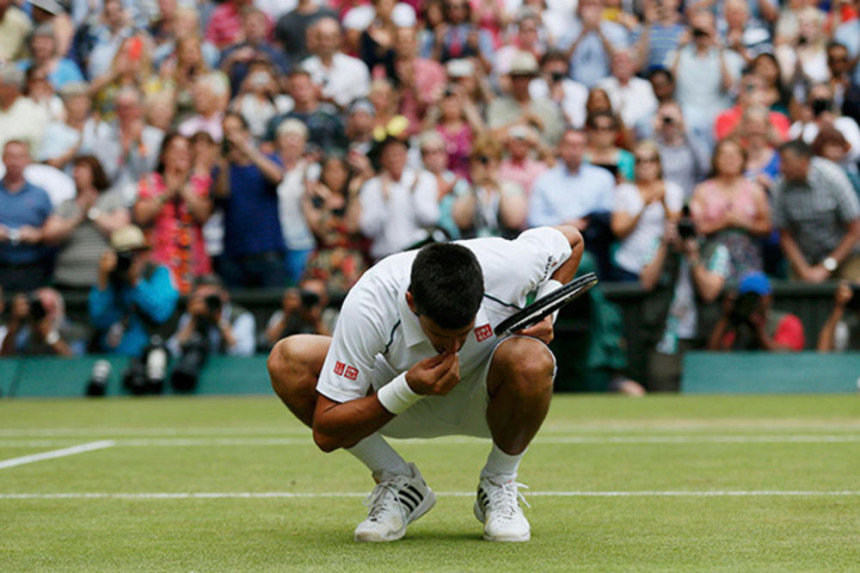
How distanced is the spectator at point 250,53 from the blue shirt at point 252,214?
7.89 ft

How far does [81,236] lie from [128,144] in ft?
4.81

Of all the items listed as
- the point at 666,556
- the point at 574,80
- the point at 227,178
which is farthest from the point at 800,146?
the point at 666,556

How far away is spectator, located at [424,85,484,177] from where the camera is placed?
559 inches

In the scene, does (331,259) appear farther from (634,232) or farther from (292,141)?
(634,232)

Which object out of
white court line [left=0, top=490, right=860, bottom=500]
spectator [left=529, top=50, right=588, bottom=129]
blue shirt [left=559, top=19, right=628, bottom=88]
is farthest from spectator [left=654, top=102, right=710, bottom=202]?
white court line [left=0, top=490, right=860, bottom=500]

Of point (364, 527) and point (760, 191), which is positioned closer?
point (364, 527)

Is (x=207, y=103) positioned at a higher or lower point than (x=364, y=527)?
higher

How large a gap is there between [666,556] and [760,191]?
365 inches

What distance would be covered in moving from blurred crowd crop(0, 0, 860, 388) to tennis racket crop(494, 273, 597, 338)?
7500mm

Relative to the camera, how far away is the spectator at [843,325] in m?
12.8

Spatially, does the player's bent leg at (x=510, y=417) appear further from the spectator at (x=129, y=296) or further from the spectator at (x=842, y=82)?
the spectator at (x=842, y=82)

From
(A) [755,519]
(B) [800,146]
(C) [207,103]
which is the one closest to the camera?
(A) [755,519]

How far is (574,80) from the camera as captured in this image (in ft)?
52.0

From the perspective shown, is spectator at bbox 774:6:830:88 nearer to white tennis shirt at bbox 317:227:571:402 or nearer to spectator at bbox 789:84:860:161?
spectator at bbox 789:84:860:161
